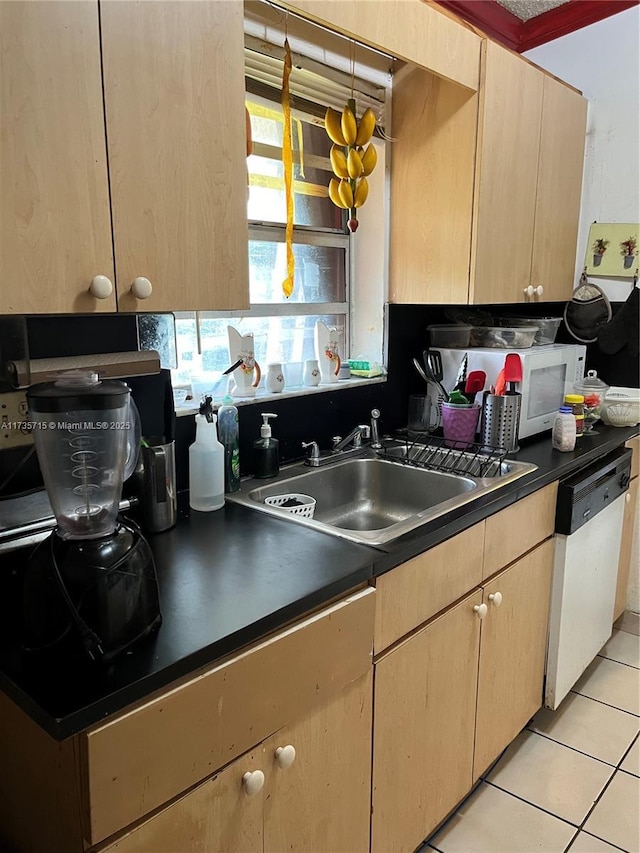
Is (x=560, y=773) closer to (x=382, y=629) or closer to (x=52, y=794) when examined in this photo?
(x=382, y=629)

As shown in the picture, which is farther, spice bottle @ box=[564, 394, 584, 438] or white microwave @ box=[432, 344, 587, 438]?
spice bottle @ box=[564, 394, 584, 438]

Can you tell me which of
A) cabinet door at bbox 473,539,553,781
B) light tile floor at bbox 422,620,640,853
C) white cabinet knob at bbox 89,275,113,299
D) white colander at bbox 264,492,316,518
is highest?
white cabinet knob at bbox 89,275,113,299

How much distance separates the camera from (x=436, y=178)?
2.08 meters

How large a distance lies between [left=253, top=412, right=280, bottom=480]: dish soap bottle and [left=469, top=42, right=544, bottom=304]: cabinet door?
0.82m

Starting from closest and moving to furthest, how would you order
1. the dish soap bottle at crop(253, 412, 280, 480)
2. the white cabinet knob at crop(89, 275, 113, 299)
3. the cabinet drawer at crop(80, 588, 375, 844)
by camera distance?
the cabinet drawer at crop(80, 588, 375, 844), the white cabinet knob at crop(89, 275, 113, 299), the dish soap bottle at crop(253, 412, 280, 480)

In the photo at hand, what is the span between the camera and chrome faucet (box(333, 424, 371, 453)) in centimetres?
204

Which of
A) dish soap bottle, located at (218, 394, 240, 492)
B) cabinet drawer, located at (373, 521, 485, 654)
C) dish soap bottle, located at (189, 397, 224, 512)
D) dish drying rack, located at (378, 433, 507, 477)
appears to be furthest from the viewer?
dish drying rack, located at (378, 433, 507, 477)

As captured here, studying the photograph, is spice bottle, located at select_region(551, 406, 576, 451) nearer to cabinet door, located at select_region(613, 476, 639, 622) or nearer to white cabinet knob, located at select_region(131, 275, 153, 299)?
cabinet door, located at select_region(613, 476, 639, 622)

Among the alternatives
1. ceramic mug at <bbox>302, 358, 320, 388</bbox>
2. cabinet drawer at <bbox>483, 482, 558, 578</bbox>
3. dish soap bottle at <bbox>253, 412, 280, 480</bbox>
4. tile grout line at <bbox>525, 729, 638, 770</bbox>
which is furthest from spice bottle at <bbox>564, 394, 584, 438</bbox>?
dish soap bottle at <bbox>253, 412, 280, 480</bbox>

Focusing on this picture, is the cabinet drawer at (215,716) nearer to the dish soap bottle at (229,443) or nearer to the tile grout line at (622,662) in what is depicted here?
the dish soap bottle at (229,443)

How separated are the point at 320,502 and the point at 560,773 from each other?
1.13 m

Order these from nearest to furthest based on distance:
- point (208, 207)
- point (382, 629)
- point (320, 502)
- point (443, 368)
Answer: point (208, 207), point (382, 629), point (320, 502), point (443, 368)

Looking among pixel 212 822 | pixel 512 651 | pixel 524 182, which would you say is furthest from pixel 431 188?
pixel 212 822

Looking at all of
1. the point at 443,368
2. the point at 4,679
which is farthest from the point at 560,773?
the point at 4,679
